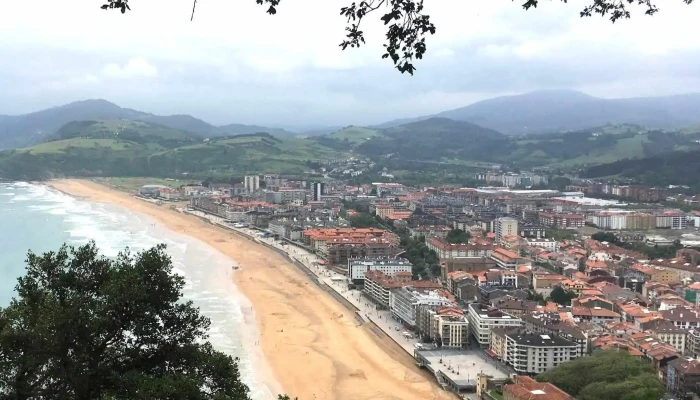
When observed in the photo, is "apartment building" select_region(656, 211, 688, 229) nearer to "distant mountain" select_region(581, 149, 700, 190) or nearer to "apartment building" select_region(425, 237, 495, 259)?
"apartment building" select_region(425, 237, 495, 259)

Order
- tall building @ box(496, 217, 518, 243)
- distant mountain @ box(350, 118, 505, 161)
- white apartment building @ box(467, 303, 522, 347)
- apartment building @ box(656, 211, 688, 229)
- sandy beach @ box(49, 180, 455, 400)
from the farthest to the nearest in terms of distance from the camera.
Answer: distant mountain @ box(350, 118, 505, 161) → apartment building @ box(656, 211, 688, 229) → tall building @ box(496, 217, 518, 243) → white apartment building @ box(467, 303, 522, 347) → sandy beach @ box(49, 180, 455, 400)

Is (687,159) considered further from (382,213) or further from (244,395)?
(244,395)

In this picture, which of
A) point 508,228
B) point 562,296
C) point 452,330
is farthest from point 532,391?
point 508,228

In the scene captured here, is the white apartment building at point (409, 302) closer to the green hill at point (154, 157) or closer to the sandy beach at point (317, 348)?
the sandy beach at point (317, 348)

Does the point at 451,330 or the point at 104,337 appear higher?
the point at 104,337

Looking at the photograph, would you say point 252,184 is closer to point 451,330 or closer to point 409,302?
point 409,302

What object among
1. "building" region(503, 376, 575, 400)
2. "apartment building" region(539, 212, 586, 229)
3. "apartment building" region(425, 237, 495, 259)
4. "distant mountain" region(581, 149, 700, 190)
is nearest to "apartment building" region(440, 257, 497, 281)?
"apartment building" region(425, 237, 495, 259)
